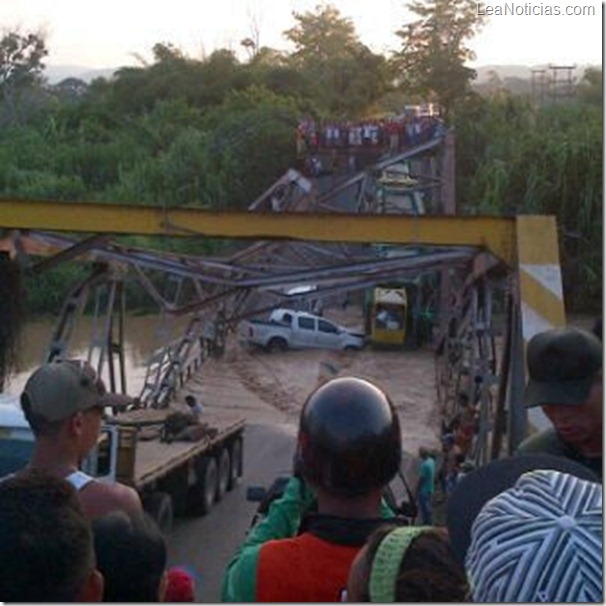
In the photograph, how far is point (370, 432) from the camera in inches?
126

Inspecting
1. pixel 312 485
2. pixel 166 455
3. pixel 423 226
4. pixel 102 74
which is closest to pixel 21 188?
pixel 102 74

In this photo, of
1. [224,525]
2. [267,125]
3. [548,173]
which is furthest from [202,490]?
[267,125]

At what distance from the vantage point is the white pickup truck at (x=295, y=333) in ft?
99.0

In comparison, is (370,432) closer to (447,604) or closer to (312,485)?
(312,485)

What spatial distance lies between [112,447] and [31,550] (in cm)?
921

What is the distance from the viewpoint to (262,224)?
912 cm

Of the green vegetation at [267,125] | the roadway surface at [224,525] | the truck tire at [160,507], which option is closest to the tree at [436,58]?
the green vegetation at [267,125]

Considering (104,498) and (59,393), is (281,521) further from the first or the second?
(59,393)

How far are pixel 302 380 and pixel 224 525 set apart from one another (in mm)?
13552

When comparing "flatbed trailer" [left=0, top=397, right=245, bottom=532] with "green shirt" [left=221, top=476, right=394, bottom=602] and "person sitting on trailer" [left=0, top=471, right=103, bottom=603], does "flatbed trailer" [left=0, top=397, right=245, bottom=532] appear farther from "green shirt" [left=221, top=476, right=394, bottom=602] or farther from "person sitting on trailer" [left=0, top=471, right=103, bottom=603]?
"person sitting on trailer" [left=0, top=471, right=103, bottom=603]

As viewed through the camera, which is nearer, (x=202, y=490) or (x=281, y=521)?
(x=281, y=521)

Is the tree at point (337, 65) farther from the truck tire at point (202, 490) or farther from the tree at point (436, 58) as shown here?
the truck tire at point (202, 490)

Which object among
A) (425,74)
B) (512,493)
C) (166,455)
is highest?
(425,74)

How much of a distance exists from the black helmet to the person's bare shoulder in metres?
0.74
